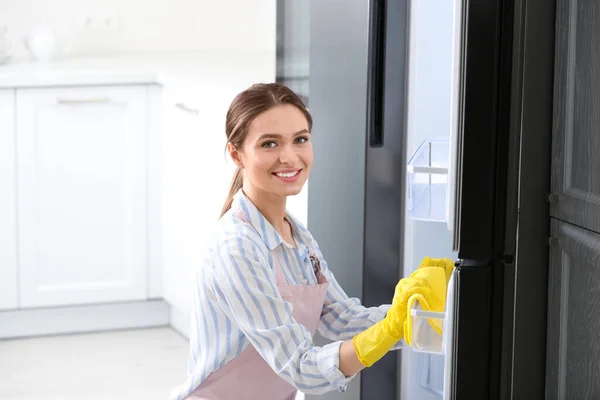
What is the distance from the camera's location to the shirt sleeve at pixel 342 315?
6.19 feet

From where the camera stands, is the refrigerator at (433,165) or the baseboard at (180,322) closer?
the refrigerator at (433,165)

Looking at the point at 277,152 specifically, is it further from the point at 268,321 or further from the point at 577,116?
the point at 577,116

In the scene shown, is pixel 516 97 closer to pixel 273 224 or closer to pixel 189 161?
pixel 273 224

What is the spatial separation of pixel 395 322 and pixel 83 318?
231cm

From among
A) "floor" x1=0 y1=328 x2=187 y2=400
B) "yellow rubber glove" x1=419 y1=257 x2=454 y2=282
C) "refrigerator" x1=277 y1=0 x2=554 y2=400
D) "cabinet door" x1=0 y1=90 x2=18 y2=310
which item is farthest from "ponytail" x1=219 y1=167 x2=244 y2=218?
"cabinet door" x1=0 y1=90 x2=18 y2=310

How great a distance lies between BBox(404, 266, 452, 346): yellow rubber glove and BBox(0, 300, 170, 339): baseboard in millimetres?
2269

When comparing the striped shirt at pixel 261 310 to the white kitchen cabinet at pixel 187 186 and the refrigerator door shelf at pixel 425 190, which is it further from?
the white kitchen cabinet at pixel 187 186

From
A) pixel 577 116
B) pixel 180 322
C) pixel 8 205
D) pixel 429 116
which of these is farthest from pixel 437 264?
pixel 8 205

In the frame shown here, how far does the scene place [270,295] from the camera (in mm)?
1688

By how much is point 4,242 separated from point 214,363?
1939 millimetres

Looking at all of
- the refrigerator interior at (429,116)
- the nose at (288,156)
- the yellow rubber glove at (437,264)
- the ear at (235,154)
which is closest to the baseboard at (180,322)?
the refrigerator interior at (429,116)

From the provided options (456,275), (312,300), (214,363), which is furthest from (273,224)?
(456,275)

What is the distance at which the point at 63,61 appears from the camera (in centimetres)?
395

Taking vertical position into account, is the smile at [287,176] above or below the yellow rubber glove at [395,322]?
above
